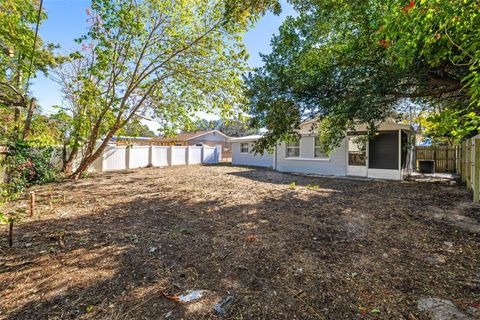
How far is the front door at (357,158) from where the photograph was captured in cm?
1120

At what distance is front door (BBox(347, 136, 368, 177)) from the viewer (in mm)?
11203

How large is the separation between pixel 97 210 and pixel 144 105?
19.0ft

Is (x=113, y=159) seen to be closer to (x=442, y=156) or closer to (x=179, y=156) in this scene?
(x=179, y=156)

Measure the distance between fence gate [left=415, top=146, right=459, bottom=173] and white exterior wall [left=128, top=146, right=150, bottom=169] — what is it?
64.9 feet

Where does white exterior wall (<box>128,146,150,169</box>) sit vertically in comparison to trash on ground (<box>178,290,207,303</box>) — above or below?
above

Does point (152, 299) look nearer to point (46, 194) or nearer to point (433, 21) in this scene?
point (433, 21)

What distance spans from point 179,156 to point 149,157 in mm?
2853

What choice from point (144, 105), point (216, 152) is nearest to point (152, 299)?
point (144, 105)

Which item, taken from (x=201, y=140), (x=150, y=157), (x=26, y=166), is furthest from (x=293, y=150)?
(x=201, y=140)

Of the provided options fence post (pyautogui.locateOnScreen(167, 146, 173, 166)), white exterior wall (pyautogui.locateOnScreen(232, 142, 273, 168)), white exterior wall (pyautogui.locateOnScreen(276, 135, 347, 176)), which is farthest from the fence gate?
fence post (pyautogui.locateOnScreen(167, 146, 173, 166))

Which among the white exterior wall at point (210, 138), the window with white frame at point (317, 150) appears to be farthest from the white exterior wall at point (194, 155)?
the window with white frame at point (317, 150)

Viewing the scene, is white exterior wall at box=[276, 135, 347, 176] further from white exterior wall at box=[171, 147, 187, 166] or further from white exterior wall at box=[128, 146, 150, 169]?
white exterior wall at box=[128, 146, 150, 169]

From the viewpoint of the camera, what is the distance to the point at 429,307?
2121mm

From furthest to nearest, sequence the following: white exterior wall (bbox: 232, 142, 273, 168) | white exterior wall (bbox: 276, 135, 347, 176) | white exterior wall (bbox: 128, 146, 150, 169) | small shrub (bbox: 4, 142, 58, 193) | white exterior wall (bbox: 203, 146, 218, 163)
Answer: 1. white exterior wall (bbox: 203, 146, 218, 163)
2. white exterior wall (bbox: 232, 142, 273, 168)
3. white exterior wall (bbox: 128, 146, 150, 169)
4. white exterior wall (bbox: 276, 135, 347, 176)
5. small shrub (bbox: 4, 142, 58, 193)
